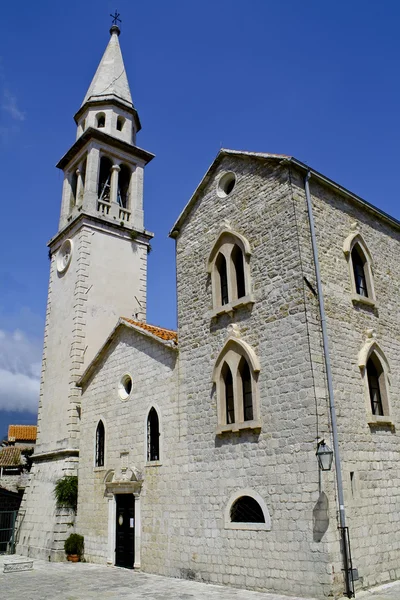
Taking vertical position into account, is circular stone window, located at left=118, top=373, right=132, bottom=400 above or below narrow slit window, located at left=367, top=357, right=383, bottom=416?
above

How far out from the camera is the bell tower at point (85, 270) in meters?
18.9

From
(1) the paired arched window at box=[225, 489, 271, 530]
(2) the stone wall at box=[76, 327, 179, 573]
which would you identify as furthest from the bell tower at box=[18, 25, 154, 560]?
(1) the paired arched window at box=[225, 489, 271, 530]

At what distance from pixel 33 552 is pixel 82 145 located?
58.3 feet

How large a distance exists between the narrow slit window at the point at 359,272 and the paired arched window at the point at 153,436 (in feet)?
22.7

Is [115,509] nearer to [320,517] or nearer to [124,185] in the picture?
[320,517]

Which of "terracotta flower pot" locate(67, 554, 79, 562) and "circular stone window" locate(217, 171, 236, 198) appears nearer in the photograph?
"circular stone window" locate(217, 171, 236, 198)

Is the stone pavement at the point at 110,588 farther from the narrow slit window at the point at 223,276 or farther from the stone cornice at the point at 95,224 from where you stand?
the stone cornice at the point at 95,224

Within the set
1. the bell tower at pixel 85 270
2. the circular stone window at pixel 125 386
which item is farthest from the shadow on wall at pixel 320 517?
the bell tower at pixel 85 270

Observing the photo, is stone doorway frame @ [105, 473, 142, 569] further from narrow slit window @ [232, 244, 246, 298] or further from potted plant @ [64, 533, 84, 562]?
narrow slit window @ [232, 244, 246, 298]

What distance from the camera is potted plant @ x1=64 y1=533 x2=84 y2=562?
54.4 ft

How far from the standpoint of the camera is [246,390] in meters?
12.3

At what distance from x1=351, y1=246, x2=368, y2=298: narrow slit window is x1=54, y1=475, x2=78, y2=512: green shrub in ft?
39.3

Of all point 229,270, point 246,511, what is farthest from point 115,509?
point 229,270

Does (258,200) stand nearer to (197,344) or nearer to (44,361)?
(197,344)
